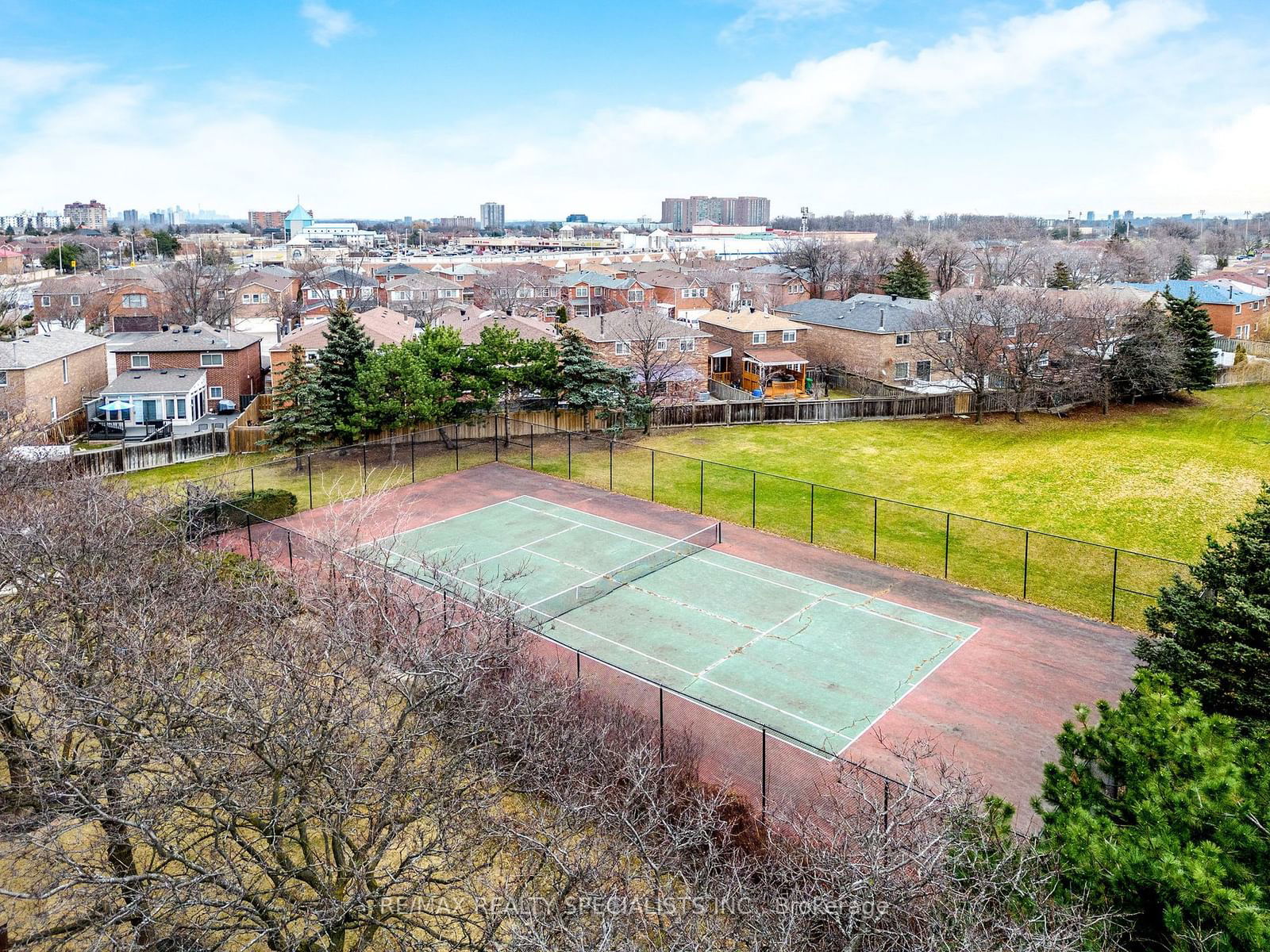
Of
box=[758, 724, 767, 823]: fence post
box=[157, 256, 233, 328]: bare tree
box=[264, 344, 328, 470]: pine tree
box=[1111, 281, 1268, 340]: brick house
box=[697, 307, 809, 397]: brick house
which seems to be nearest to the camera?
box=[758, 724, 767, 823]: fence post

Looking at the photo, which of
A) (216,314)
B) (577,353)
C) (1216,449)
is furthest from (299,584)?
(216,314)

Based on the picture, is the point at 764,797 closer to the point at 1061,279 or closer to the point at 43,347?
the point at 43,347

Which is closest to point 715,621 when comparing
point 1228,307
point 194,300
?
point 194,300

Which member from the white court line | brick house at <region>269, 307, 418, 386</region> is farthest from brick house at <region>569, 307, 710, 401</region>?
the white court line

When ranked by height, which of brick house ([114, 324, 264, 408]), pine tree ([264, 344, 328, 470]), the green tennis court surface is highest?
brick house ([114, 324, 264, 408])

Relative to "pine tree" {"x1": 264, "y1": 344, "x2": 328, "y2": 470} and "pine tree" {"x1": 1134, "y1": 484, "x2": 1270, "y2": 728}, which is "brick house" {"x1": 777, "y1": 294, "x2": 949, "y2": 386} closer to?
"pine tree" {"x1": 264, "y1": 344, "x2": 328, "y2": 470}

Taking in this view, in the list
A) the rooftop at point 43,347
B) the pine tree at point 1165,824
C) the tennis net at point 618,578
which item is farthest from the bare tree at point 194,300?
the pine tree at point 1165,824

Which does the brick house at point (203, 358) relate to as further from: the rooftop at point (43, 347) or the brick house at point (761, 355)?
the brick house at point (761, 355)
